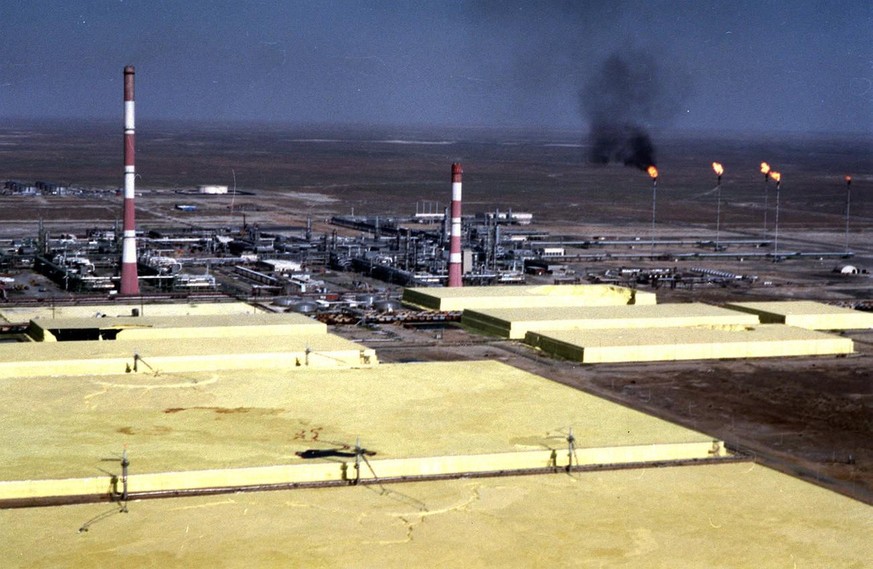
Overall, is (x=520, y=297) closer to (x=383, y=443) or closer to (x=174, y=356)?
(x=174, y=356)

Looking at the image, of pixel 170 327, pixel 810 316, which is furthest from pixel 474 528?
pixel 810 316

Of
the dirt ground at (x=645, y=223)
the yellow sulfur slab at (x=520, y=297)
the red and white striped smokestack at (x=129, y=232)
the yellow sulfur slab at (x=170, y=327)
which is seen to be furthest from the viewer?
the red and white striped smokestack at (x=129, y=232)

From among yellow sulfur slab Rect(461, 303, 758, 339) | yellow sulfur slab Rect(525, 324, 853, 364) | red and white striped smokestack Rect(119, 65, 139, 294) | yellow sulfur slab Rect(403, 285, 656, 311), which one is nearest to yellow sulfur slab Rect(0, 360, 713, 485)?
yellow sulfur slab Rect(525, 324, 853, 364)

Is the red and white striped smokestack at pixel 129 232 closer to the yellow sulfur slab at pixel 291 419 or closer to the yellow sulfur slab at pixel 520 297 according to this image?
the yellow sulfur slab at pixel 520 297

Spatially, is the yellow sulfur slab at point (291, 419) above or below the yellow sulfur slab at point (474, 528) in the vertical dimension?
above

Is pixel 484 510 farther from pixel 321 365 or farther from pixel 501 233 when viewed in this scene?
pixel 501 233

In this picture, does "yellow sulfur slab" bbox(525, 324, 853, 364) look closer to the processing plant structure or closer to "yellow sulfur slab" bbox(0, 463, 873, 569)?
the processing plant structure

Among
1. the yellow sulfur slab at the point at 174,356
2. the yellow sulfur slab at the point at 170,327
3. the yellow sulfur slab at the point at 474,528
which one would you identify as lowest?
the yellow sulfur slab at the point at 474,528

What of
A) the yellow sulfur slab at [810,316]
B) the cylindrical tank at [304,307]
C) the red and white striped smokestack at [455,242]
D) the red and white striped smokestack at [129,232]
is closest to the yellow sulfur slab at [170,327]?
the cylindrical tank at [304,307]
